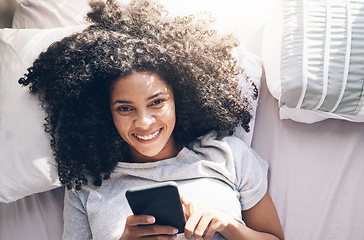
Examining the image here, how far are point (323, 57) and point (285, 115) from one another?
23cm

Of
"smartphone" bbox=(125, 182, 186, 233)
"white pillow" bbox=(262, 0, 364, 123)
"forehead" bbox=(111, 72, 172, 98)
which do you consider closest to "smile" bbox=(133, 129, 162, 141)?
"forehead" bbox=(111, 72, 172, 98)

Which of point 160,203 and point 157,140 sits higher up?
point 157,140

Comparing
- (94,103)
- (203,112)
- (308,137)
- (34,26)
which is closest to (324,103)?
(308,137)

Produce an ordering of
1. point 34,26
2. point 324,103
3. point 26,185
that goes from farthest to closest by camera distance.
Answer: point 34,26 → point 26,185 → point 324,103

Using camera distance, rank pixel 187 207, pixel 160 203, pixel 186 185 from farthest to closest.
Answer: pixel 186 185
pixel 187 207
pixel 160 203

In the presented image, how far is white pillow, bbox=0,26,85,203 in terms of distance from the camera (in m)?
1.05

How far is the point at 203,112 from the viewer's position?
1.10 metres

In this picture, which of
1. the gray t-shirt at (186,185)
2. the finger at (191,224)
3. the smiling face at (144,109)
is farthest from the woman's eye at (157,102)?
the finger at (191,224)

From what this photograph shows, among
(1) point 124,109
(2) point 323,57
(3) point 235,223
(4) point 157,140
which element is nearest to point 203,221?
(3) point 235,223

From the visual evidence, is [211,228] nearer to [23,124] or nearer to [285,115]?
[285,115]

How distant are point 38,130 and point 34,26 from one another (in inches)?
17.2

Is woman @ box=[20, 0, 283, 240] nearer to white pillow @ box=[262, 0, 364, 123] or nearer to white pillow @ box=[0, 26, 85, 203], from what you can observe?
white pillow @ box=[0, 26, 85, 203]

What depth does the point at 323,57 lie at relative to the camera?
37.4 inches

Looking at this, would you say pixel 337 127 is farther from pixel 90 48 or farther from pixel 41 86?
pixel 41 86
